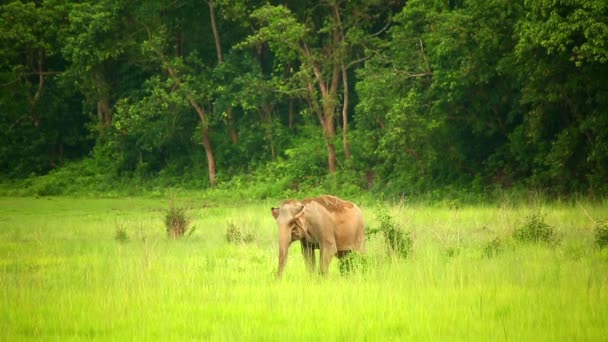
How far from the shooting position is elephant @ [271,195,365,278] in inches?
449

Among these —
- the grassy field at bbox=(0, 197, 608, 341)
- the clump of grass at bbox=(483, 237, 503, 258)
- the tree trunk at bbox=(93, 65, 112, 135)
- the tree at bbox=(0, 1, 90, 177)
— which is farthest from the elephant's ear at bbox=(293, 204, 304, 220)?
the tree at bbox=(0, 1, 90, 177)

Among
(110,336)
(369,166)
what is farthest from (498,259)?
(369,166)

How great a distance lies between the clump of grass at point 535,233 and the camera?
14.8 metres

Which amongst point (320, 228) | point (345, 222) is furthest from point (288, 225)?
point (345, 222)

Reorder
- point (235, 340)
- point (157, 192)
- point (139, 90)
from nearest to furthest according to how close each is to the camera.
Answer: point (235, 340) < point (157, 192) < point (139, 90)

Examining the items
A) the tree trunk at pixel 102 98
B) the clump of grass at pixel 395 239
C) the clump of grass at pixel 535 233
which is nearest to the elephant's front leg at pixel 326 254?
the clump of grass at pixel 395 239

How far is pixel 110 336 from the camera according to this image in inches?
337

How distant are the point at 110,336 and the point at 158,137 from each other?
98.2 feet

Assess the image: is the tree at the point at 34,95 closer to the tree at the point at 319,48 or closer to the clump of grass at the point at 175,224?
the tree at the point at 319,48

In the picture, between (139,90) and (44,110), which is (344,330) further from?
(44,110)

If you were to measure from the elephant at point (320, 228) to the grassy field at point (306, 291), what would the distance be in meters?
0.36

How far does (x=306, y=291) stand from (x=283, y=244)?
1005 millimetres

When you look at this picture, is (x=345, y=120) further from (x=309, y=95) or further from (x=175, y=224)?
(x=175, y=224)

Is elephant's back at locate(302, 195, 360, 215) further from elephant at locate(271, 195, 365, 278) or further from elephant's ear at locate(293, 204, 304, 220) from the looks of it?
elephant's ear at locate(293, 204, 304, 220)
